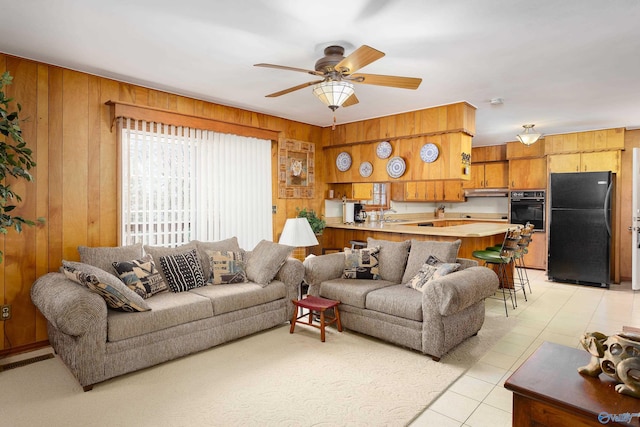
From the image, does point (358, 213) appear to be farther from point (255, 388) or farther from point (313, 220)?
point (255, 388)

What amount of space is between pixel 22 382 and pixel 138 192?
1895mm

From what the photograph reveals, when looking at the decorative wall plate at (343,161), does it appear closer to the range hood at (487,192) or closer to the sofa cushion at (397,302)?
the sofa cushion at (397,302)

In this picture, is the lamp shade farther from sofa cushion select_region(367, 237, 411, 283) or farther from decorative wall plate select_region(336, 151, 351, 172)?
decorative wall plate select_region(336, 151, 351, 172)

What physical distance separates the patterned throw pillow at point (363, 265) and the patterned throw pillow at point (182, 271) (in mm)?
1556

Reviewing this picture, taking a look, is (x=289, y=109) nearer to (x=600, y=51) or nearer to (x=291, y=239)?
(x=291, y=239)

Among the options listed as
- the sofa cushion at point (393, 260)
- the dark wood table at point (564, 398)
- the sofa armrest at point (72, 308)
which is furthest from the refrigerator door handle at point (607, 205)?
the sofa armrest at point (72, 308)

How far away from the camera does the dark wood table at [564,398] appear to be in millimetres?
1475

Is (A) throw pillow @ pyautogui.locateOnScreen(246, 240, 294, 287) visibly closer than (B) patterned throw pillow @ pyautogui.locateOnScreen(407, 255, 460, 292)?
No

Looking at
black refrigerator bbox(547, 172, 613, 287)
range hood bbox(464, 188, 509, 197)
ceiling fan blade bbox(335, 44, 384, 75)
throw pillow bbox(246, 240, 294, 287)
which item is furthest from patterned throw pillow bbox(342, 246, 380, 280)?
range hood bbox(464, 188, 509, 197)

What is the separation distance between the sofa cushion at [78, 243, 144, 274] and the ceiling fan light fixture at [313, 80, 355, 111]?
7.62ft

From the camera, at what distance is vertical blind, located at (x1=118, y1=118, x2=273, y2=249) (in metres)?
3.80

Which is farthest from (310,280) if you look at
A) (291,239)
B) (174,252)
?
(174,252)

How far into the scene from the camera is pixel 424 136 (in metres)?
4.79

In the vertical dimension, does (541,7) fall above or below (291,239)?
above
